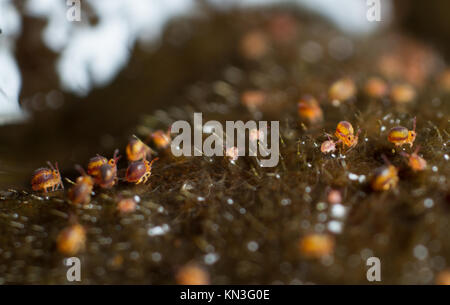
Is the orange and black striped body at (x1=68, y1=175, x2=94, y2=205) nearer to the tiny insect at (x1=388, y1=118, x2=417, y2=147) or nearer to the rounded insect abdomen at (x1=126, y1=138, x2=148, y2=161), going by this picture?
the rounded insect abdomen at (x1=126, y1=138, x2=148, y2=161)

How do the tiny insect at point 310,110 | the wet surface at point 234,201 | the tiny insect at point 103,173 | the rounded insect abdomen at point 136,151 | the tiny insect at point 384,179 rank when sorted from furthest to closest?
the tiny insect at point 310,110, the rounded insect abdomen at point 136,151, the tiny insect at point 103,173, the tiny insect at point 384,179, the wet surface at point 234,201

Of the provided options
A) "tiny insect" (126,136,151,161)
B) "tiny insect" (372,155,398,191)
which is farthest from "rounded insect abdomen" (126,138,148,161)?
"tiny insect" (372,155,398,191)

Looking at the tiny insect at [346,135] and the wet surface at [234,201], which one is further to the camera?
the tiny insect at [346,135]

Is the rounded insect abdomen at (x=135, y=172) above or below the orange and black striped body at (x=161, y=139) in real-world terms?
below

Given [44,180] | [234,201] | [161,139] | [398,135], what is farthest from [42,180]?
[398,135]

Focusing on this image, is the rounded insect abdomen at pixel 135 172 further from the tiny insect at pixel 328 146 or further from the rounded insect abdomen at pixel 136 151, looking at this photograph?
the tiny insect at pixel 328 146

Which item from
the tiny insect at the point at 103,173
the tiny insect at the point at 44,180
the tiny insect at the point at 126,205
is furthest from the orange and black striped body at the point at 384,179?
the tiny insect at the point at 44,180
